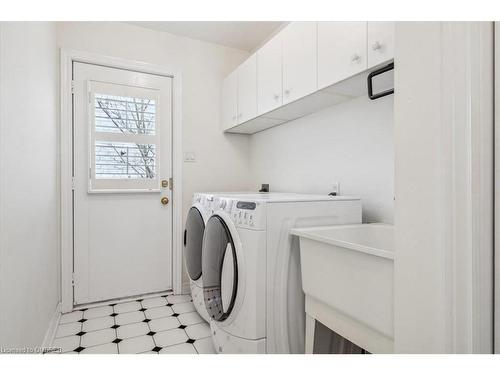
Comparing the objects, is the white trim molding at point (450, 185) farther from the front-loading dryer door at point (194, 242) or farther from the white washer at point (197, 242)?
the front-loading dryer door at point (194, 242)

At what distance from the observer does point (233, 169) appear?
9.90 feet

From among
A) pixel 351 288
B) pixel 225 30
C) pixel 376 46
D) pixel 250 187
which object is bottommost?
pixel 351 288

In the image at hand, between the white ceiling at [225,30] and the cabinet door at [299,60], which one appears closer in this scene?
the cabinet door at [299,60]

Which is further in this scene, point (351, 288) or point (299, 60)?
point (299, 60)

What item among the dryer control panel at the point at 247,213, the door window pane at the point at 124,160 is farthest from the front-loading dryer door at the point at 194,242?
the door window pane at the point at 124,160

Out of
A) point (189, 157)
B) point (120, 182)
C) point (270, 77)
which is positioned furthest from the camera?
point (189, 157)

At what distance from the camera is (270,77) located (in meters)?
2.08

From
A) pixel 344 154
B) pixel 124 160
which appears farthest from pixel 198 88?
pixel 344 154

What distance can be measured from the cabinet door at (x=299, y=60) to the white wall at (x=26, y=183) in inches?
54.1

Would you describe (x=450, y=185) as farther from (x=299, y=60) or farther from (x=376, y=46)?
(x=299, y=60)

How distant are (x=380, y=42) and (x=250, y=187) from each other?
78.8 inches

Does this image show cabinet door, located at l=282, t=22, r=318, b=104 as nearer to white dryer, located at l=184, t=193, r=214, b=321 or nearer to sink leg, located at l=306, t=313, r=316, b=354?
white dryer, located at l=184, t=193, r=214, b=321

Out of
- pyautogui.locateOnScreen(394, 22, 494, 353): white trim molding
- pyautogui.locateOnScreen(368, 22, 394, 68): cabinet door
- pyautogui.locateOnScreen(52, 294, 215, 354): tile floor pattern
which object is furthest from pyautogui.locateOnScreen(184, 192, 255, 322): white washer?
pyautogui.locateOnScreen(394, 22, 494, 353): white trim molding

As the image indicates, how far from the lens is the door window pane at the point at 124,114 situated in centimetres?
249
